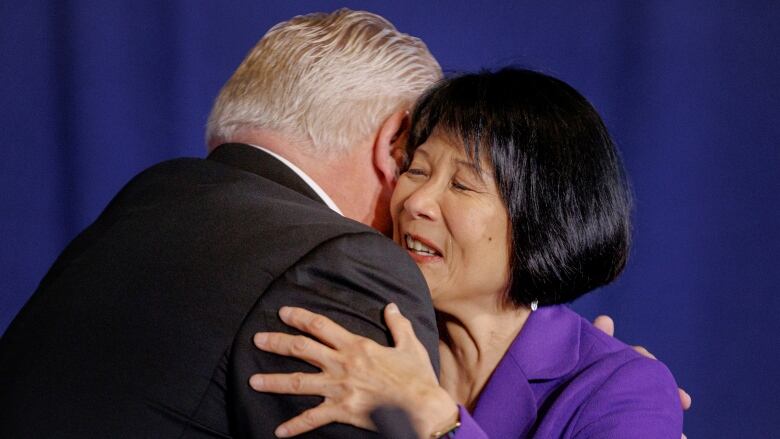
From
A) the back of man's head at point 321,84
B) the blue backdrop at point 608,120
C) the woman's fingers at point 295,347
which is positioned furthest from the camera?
the blue backdrop at point 608,120

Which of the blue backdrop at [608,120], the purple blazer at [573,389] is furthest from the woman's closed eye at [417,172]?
the blue backdrop at [608,120]

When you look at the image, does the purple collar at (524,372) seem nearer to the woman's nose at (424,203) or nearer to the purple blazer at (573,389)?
the purple blazer at (573,389)

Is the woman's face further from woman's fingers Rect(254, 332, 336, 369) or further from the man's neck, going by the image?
woman's fingers Rect(254, 332, 336, 369)

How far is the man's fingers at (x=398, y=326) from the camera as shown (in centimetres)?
105

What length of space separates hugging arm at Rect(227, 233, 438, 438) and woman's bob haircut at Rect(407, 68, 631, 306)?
0.40m

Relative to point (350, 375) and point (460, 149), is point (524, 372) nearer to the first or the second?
point (460, 149)

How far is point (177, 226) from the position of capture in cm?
110

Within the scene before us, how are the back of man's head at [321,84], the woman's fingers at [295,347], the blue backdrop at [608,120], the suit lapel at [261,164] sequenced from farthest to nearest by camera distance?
1. the blue backdrop at [608,120]
2. the back of man's head at [321,84]
3. the suit lapel at [261,164]
4. the woman's fingers at [295,347]

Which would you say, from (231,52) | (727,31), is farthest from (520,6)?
(231,52)

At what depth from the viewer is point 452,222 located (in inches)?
55.6

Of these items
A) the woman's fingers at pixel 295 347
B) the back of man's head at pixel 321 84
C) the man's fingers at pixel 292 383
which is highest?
the back of man's head at pixel 321 84

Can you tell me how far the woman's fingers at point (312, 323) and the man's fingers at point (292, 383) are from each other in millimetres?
40

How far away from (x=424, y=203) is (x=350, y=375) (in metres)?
0.42

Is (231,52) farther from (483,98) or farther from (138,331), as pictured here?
(138,331)
